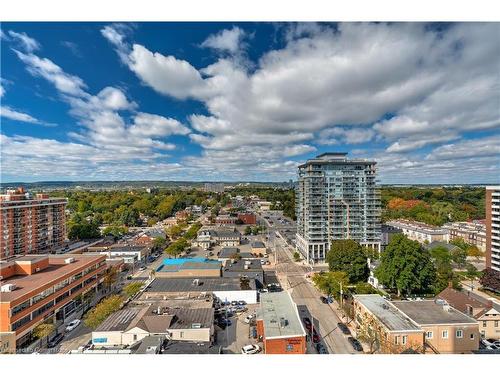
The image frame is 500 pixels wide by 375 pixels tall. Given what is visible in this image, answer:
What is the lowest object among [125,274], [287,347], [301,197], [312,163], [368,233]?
[125,274]

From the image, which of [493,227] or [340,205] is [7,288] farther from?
[493,227]

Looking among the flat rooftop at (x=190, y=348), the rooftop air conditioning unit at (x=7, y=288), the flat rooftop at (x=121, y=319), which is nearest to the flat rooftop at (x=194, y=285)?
the flat rooftop at (x=121, y=319)

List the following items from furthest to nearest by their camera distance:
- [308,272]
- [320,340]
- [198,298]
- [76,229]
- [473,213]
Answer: [473,213] < [76,229] < [308,272] < [198,298] < [320,340]

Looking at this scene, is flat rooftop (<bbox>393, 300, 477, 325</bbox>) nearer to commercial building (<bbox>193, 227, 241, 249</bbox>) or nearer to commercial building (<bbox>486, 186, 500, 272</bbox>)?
commercial building (<bbox>486, 186, 500, 272</bbox>)

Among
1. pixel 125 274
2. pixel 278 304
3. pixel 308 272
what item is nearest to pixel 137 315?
pixel 278 304

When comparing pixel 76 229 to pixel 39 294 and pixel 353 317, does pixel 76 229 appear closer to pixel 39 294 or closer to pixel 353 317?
pixel 39 294

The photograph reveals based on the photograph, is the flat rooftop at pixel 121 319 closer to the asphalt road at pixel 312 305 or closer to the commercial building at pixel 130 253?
the asphalt road at pixel 312 305
